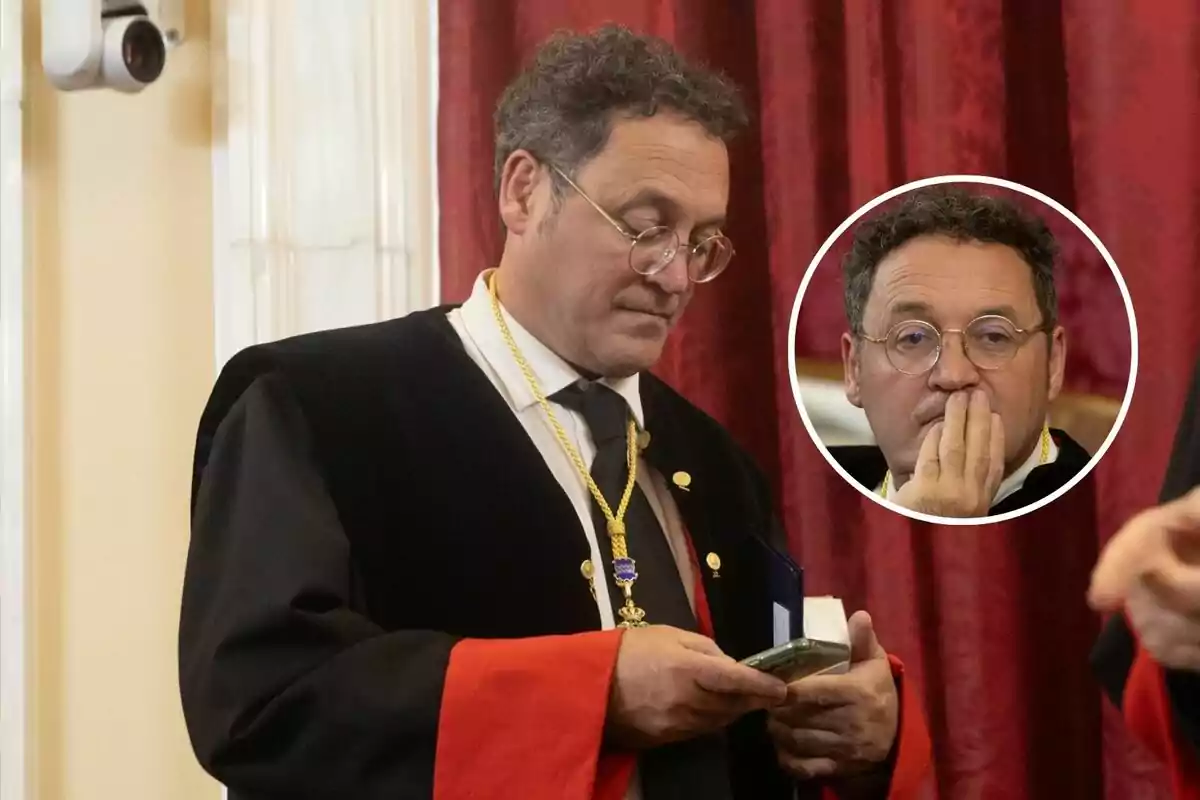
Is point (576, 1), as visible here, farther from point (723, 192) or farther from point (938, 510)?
point (938, 510)

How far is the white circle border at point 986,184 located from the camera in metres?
1.24

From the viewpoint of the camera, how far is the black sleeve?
0.90m

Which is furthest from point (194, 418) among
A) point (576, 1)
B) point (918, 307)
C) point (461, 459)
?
point (918, 307)

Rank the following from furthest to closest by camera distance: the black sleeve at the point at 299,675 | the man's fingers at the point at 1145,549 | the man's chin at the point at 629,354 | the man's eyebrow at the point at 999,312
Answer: the man's eyebrow at the point at 999,312
the man's chin at the point at 629,354
the black sleeve at the point at 299,675
the man's fingers at the point at 1145,549

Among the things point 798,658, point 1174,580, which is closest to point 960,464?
point 798,658

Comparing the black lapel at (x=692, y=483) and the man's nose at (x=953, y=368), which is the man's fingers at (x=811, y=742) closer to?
the black lapel at (x=692, y=483)

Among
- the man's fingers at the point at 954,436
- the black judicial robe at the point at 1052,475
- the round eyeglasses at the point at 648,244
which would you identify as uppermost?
the round eyeglasses at the point at 648,244

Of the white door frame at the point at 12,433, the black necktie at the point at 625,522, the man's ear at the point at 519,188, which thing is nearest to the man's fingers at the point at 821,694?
the black necktie at the point at 625,522

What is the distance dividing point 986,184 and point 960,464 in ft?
0.91

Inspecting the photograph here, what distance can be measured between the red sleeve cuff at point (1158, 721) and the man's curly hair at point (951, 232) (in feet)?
1.16

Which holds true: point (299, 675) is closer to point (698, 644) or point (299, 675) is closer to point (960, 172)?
point (698, 644)

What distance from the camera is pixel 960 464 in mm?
1231

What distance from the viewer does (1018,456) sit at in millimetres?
1231

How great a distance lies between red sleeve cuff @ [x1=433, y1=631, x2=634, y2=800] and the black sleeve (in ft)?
0.05
